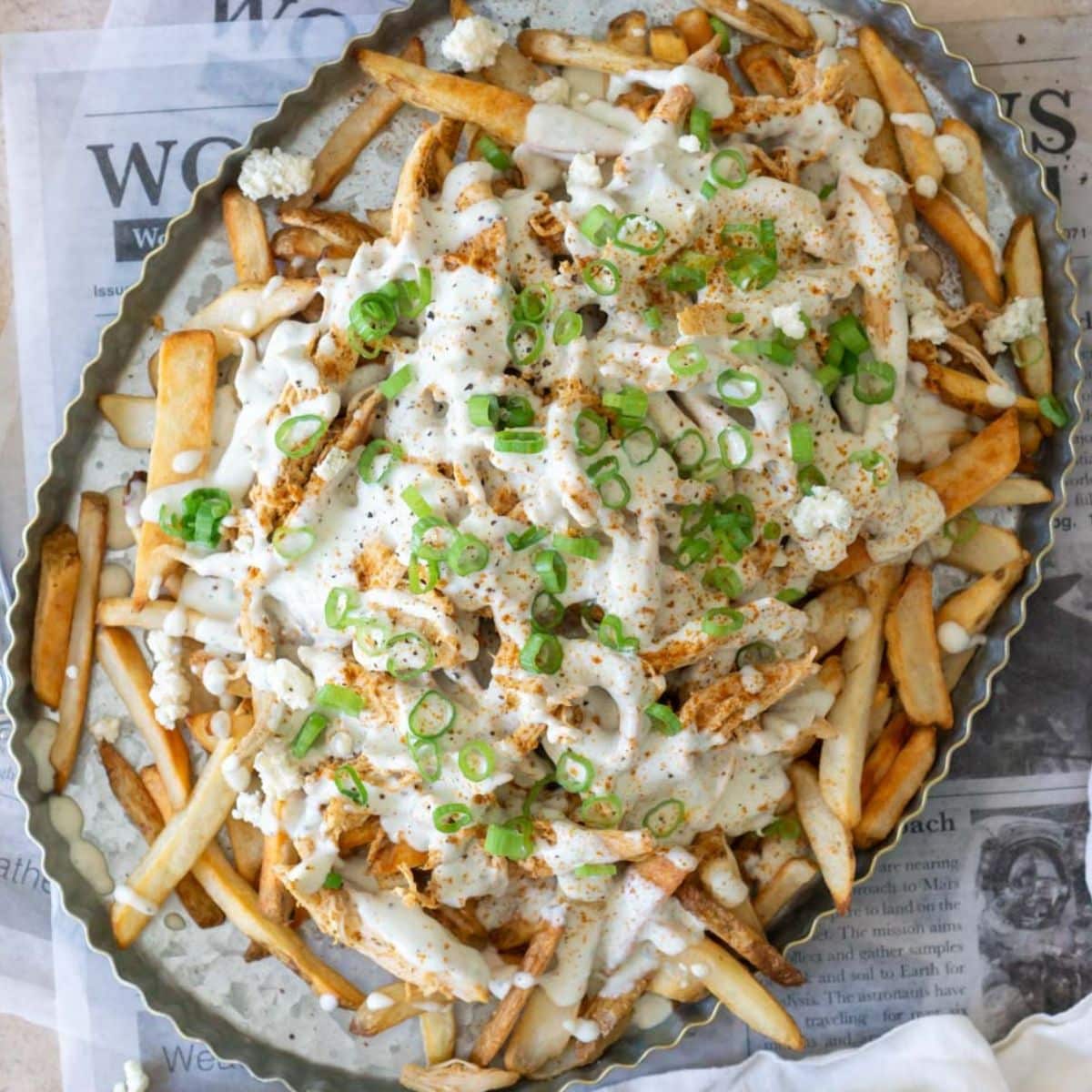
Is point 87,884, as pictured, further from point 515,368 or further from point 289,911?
point 515,368

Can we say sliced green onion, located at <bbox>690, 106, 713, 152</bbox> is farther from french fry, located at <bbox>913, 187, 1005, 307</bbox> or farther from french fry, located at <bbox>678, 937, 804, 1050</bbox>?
french fry, located at <bbox>678, 937, 804, 1050</bbox>

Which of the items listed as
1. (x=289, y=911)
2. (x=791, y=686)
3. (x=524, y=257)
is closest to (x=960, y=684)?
(x=791, y=686)

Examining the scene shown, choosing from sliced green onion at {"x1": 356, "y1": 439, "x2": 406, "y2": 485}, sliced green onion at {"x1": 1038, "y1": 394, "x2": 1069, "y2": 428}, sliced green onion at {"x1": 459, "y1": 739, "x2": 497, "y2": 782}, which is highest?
sliced green onion at {"x1": 1038, "y1": 394, "x2": 1069, "y2": 428}

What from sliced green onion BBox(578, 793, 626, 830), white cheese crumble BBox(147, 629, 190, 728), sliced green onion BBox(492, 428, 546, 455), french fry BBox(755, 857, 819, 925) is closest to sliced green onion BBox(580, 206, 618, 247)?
sliced green onion BBox(492, 428, 546, 455)

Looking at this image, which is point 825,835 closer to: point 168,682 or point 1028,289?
point 1028,289

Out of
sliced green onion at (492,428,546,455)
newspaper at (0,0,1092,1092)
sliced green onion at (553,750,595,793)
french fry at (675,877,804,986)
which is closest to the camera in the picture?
sliced green onion at (492,428,546,455)

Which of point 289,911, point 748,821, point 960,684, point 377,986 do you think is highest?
point 960,684

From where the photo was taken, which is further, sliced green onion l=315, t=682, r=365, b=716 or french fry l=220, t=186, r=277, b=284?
french fry l=220, t=186, r=277, b=284
